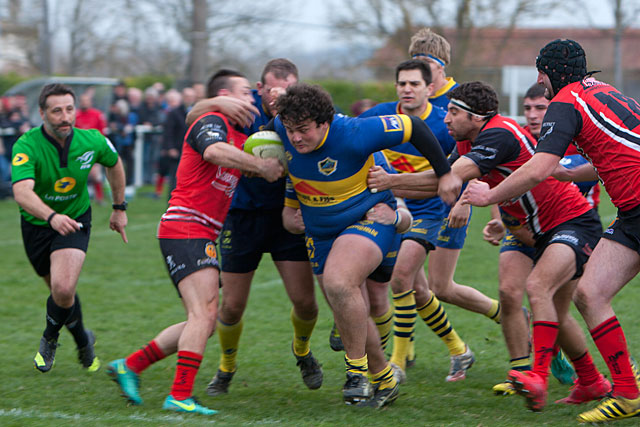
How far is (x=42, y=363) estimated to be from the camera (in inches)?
231

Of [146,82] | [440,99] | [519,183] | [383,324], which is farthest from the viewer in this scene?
[146,82]

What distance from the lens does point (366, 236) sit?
4.90 m

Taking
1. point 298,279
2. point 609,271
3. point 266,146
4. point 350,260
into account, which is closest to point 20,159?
point 266,146

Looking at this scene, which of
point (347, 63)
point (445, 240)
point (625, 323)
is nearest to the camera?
point (445, 240)

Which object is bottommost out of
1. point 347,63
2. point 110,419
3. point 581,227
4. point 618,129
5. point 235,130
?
point 347,63

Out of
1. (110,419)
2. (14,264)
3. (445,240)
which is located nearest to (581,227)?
(445,240)

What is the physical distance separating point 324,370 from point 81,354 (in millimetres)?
1804

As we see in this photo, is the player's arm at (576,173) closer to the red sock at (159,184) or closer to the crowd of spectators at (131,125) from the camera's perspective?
the crowd of spectators at (131,125)

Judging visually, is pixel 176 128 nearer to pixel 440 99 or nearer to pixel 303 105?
pixel 440 99

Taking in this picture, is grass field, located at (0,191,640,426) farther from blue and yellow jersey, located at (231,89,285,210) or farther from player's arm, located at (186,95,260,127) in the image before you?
player's arm, located at (186,95,260,127)

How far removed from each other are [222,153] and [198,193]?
0.41 metres

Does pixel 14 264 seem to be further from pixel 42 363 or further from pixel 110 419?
pixel 110 419

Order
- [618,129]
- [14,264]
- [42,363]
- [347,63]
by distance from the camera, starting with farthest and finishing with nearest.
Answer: [347,63] < [14,264] < [42,363] < [618,129]

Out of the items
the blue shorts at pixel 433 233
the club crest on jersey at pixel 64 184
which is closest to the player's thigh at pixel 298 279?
the blue shorts at pixel 433 233
